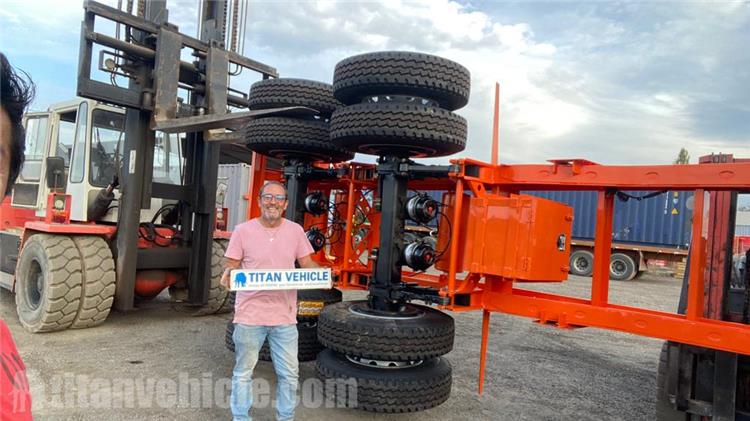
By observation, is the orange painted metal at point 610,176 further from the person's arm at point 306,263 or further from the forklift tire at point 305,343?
the forklift tire at point 305,343

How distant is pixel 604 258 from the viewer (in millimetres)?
3602

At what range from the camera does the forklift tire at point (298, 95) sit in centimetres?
483

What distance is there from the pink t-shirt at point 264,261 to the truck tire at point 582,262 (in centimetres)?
1553

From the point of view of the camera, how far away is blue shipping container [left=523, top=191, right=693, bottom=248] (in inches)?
650

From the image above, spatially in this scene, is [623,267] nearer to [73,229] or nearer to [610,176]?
[610,176]

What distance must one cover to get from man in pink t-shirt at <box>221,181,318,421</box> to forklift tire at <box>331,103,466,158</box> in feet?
2.26

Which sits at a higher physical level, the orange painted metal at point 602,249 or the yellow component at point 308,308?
the orange painted metal at point 602,249

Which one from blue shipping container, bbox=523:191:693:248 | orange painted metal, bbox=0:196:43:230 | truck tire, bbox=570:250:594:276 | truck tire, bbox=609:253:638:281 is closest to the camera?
orange painted metal, bbox=0:196:43:230

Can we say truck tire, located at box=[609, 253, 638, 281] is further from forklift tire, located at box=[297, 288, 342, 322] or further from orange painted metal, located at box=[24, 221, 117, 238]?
orange painted metal, located at box=[24, 221, 117, 238]

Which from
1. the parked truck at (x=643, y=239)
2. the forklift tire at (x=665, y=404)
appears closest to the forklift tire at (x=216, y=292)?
the forklift tire at (x=665, y=404)

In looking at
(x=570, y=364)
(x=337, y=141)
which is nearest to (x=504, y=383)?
(x=570, y=364)

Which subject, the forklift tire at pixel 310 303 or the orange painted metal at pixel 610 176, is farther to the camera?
the forklift tire at pixel 310 303

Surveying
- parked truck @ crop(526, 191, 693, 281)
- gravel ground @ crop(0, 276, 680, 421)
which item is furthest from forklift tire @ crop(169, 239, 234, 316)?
parked truck @ crop(526, 191, 693, 281)

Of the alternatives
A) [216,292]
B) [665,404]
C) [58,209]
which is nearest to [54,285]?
[58,209]
